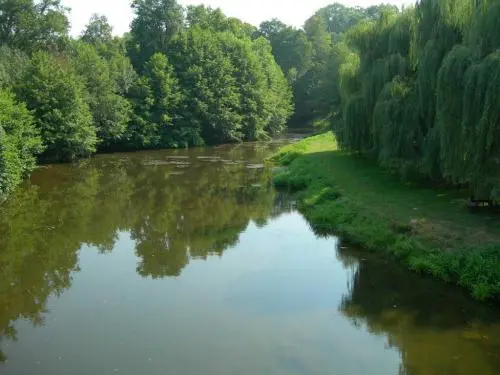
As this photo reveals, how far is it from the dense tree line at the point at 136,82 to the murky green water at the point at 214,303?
14989mm

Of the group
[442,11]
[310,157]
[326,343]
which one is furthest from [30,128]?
[326,343]

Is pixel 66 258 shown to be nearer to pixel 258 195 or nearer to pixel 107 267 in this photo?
pixel 107 267

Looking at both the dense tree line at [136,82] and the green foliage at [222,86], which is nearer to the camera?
the dense tree line at [136,82]

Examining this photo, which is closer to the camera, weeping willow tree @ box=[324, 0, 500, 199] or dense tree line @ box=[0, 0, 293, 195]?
weeping willow tree @ box=[324, 0, 500, 199]

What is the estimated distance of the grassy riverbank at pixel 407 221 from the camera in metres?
13.6

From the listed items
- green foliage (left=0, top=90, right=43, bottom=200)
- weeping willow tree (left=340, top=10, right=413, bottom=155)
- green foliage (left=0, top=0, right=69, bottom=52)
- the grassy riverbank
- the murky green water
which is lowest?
the murky green water

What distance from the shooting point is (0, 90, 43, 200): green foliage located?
25.5 metres

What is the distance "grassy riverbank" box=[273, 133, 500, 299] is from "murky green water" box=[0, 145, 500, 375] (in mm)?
619

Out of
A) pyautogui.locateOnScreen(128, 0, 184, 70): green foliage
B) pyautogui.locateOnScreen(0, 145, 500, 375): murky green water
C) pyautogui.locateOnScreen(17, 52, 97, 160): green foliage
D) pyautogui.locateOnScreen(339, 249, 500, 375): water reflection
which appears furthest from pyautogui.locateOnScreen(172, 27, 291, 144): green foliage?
pyautogui.locateOnScreen(339, 249, 500, 375): water reflection

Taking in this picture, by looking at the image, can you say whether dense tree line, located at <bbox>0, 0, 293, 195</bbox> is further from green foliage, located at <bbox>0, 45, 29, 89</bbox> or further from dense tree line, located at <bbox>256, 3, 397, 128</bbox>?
dense tree line, located at <bbox>256, 3, 397, 128</bbox>

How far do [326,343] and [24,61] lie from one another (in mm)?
39269

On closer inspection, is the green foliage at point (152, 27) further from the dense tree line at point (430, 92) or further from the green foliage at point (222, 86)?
the dense tree line at point (430, 92)

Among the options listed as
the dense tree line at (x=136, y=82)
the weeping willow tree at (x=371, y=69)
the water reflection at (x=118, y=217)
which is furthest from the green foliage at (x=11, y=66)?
the weeping willow tree at (x=371, y=69)

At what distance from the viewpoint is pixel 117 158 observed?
44.7 metres
